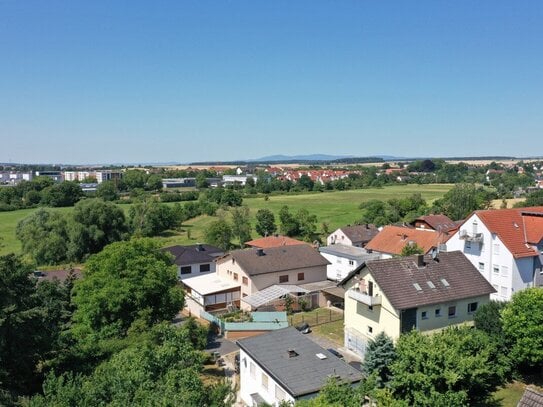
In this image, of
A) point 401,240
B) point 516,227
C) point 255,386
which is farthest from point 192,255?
point 516,227

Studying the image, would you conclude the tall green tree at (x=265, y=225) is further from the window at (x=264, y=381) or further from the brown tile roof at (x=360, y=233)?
the window at (x=264, y=381)

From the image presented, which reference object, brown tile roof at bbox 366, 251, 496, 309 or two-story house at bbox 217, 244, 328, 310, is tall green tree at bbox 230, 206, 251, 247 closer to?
two-story house at bbox 217, 244, 328, 310

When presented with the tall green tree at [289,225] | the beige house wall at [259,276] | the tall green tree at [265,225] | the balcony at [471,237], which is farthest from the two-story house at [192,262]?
the balcony at [471,237]

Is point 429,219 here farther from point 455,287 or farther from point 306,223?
point 455,287

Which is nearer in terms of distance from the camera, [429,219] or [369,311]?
[369,311]

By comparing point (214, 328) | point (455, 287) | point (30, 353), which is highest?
point (455, 287)

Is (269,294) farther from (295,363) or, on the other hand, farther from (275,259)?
(295,363)

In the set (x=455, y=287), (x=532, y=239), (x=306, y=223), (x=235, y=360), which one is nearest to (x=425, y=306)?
(x=455, y=287)
